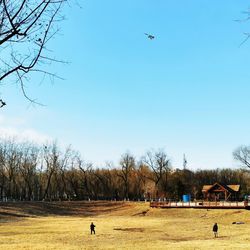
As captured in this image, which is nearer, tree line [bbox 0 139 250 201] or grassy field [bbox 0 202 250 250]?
grassy field [bbox 0 202 250 250]

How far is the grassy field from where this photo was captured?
33438 mm

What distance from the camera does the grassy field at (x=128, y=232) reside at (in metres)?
33.4

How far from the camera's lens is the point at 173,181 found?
370ft

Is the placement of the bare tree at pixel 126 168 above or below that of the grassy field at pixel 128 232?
above

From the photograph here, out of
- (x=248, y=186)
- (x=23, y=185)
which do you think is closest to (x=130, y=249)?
(x=248, y=186)

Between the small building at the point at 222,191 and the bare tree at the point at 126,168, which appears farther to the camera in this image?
the bare tree at the point at 126,168

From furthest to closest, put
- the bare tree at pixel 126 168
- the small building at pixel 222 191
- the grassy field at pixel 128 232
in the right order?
the bare tree at pixel 126 168, the small building at pixel 222 191, the grassy field at pixel 128 232

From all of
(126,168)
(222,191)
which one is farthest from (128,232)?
(126,168)

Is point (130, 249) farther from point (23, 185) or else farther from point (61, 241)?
point (23, 185)

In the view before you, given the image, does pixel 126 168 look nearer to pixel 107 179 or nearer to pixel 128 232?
pixel 107 179

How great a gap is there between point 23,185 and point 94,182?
19.4 meters

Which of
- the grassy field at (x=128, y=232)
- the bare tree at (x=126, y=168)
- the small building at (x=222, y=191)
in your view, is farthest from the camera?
the bare tree at (x=126, y=168)

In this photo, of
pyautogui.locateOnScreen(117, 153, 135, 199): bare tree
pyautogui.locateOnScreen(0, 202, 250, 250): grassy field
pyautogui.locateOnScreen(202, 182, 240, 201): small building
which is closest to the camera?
pyautogui.locateOnScreen(0, 202, 250, 250): grassy field

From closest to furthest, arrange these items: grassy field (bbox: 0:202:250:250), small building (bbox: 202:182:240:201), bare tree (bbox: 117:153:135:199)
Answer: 1. grassy field (bbox: 0:202:250:250)
2. small building (bbox: 202:182:240:201)
3. bare tree (bbox: 117:153:135:199)
